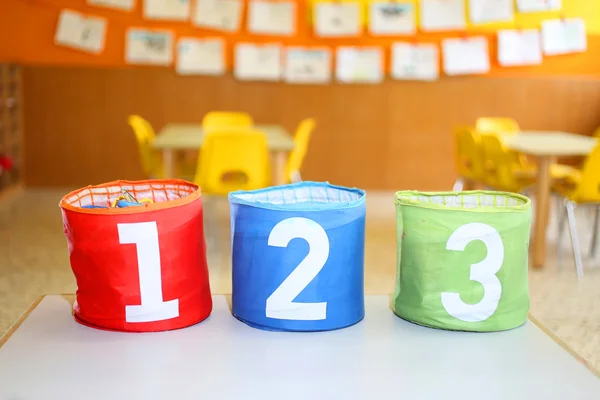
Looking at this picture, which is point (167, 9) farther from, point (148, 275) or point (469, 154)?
point (148, 275)

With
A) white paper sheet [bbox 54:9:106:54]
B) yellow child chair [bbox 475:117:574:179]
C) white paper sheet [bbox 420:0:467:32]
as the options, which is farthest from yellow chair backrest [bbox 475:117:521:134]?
white paper sheet [bbox 54:9:106:54]

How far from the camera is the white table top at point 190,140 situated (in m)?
4.43

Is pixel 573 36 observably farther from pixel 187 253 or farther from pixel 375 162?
pixel 187 253

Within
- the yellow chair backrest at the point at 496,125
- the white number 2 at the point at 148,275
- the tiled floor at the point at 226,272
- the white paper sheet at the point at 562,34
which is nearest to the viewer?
the white number 2 at the point at 148,275

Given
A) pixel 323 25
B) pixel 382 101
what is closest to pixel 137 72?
pixel 323 25

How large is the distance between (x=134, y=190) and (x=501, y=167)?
10.7ft

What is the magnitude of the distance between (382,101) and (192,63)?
1.67 metres

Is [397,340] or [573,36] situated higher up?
[573,36]

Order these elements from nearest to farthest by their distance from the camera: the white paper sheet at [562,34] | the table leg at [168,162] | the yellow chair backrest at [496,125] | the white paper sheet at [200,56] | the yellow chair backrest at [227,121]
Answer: the table leg at [168,162]
the yellow chair backrest at [496,125]
the yellow chair backrest at [227,121]
the white paper sheet at [200,56]
the white paper sheet at [562,34]

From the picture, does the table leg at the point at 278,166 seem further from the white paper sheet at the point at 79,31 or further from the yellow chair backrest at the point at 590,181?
the white paper sheet at the point at 79,31

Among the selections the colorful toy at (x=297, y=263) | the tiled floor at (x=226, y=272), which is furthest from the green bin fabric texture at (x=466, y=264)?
the tiled floor at (x=226, y=272)

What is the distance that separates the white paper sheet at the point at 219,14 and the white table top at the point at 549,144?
2.59 meters

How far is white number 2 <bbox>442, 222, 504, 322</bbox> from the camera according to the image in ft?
5.35

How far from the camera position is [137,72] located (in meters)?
6.66
